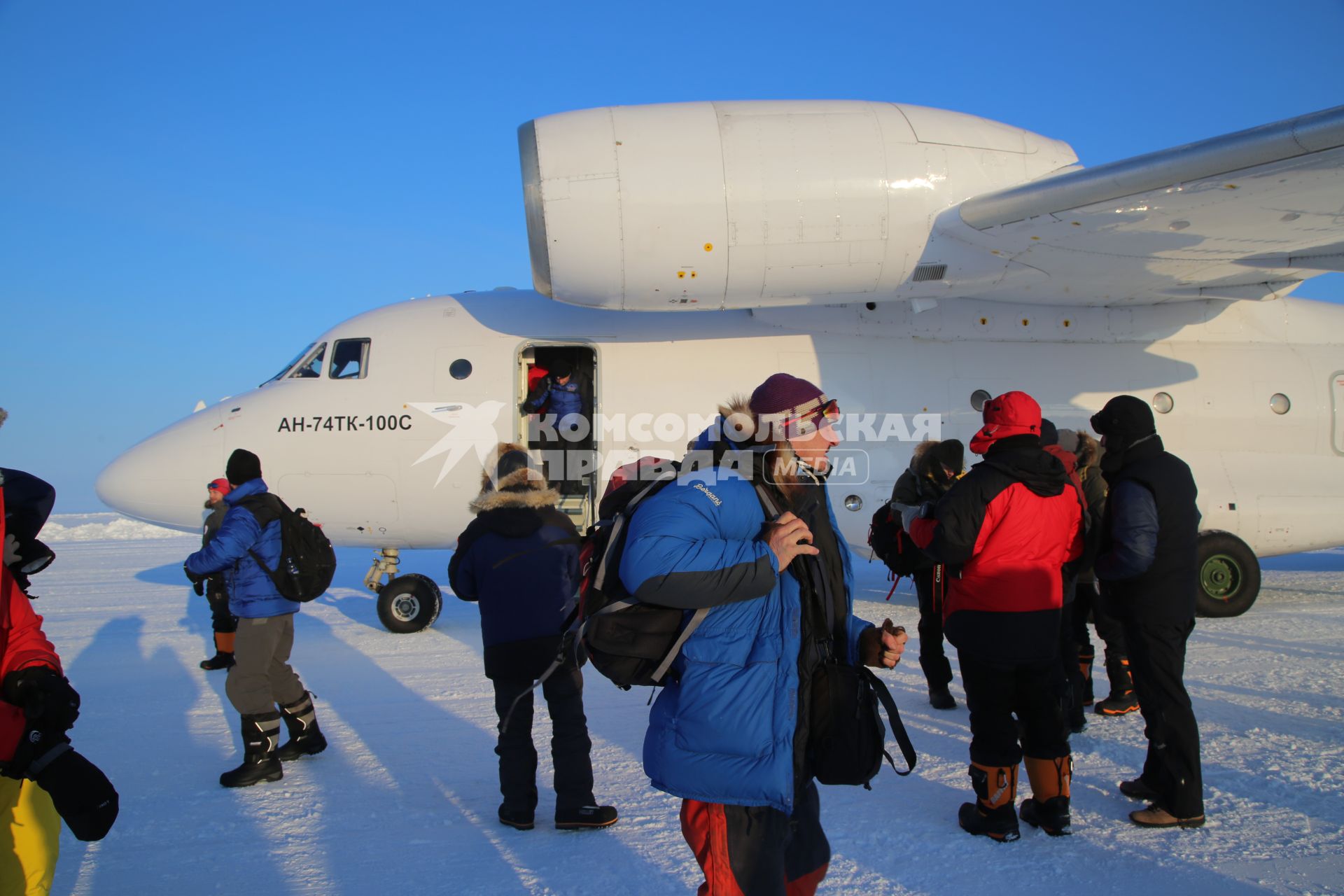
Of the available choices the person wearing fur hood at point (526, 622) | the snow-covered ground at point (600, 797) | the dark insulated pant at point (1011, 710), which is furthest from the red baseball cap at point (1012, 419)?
the person wearing fur hood at point (526, 622)

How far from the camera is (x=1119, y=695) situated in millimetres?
5117

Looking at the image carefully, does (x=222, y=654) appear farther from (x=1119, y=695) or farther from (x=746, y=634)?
(x=1119, y=695)

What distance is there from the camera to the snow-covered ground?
127 inches

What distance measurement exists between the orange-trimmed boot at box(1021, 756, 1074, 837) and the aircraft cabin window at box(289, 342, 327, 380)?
7678 mm

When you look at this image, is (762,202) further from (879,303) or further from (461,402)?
(461,402)

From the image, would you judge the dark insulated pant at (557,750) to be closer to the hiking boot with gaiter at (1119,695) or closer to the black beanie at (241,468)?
the black beanie at (241,468)

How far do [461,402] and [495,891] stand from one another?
5.90 m

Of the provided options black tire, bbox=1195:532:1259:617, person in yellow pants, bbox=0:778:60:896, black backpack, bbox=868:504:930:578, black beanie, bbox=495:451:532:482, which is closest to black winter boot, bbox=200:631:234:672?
black beanie, bbox=495:451:532:482

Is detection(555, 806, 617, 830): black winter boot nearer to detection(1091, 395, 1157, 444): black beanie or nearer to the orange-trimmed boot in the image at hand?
the orange-trimmed boot

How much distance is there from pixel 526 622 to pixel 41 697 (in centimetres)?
192

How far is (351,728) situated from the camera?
204 inches

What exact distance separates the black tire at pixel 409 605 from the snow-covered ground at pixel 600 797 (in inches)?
51.0

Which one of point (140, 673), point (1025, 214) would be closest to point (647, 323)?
point (1025, 214)

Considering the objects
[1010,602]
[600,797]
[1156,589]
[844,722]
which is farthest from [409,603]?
[844,722]
